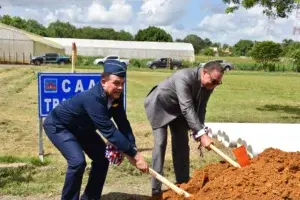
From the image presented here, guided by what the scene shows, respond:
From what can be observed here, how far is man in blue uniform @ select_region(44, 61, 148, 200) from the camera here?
486 centimetres

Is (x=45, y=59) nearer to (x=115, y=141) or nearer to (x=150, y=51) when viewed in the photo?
(x=150, y=51)

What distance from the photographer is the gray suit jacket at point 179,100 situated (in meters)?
5.48

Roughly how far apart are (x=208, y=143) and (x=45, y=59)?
168 feet

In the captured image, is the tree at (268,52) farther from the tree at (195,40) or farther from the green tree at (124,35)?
the tree at (195,40)

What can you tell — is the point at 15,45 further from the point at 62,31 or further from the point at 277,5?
the point at 62,31

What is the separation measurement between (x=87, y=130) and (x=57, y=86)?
268cm

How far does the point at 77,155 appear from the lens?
5125 mm

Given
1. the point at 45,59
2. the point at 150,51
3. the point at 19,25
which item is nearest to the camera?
the point at 45,59

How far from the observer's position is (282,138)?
9.19 metres

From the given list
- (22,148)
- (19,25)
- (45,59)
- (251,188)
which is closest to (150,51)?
(45,59)

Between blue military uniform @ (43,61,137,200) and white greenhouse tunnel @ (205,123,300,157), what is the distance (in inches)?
122

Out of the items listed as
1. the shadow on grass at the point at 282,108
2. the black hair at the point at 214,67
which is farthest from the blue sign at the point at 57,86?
the shadow on grass at the point at 282,108

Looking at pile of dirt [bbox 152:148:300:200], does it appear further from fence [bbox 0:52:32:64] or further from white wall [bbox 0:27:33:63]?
white wall [bbox 0:27:33:63]

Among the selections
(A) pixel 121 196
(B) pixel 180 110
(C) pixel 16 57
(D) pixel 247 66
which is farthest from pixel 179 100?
(D) pixel 247 66
